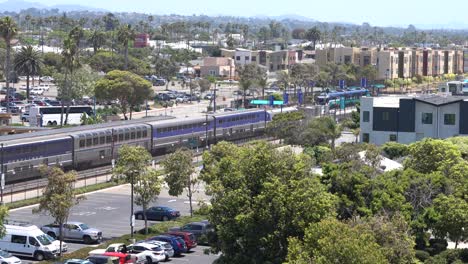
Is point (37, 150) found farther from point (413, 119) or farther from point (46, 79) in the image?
point (46, 79)

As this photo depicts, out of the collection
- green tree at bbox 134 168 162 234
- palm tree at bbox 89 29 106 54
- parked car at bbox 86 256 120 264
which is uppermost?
palm tree at bbox 89 29 106 54

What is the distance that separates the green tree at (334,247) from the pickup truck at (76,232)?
13.7m

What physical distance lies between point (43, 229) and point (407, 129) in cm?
3299

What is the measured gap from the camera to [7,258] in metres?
29.6

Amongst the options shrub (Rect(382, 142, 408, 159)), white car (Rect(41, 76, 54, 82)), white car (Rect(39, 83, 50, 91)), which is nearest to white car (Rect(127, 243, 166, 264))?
shrub (Rect(382, 142, 408, 159))

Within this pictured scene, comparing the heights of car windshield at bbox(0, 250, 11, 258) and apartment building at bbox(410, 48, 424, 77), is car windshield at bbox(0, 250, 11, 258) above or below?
below

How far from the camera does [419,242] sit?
32.5 meters

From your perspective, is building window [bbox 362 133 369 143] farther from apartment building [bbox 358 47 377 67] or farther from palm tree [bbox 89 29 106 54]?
palm tree [bbox 89 29 106 54]

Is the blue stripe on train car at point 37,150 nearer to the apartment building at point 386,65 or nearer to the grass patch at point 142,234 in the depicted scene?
the grass patch at point 142,234

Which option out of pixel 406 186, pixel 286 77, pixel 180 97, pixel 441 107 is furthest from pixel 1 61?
pixel 406 186

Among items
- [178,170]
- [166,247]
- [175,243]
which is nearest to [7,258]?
[166,247]

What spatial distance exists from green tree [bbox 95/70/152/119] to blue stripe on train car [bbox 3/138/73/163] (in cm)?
3169

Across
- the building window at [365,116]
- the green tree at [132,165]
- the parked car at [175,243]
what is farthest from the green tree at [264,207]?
the building window at [365,116]

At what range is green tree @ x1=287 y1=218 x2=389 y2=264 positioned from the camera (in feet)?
66.8
